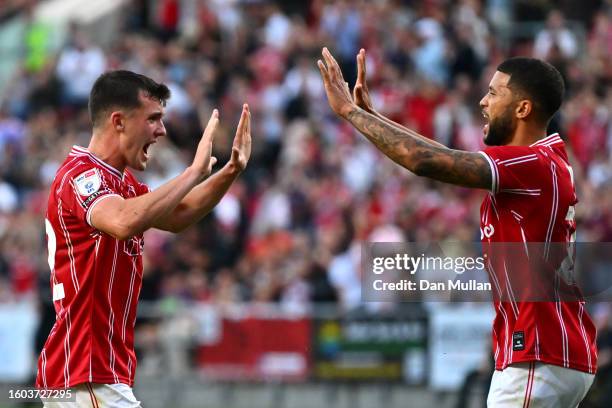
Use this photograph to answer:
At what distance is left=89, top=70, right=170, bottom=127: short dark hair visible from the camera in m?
7.12

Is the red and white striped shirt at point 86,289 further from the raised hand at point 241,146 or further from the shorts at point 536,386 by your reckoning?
the shorts at point 536,386

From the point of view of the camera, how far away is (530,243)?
6.70m

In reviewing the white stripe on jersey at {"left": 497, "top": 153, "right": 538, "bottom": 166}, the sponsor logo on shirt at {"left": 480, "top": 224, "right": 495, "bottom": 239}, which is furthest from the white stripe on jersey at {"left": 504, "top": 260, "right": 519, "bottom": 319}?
the white stripe on jersey at {"left": 497, "top": 153, "right": 538, "bottom": 166}

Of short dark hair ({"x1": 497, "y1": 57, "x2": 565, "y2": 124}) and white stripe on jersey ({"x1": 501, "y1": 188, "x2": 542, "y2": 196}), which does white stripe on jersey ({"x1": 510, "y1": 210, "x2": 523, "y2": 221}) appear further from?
short dark hair ({"x1": 497, "y1": 57, "x2": 565, "y2": 124})

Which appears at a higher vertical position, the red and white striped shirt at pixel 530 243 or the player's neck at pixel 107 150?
the player's neck at pixel 107 150

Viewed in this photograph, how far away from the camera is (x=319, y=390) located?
51.4ft

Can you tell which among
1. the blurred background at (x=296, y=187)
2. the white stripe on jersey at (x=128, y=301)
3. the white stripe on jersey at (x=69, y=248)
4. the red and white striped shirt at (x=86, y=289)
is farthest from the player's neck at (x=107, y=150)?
the blurred background at (x=296, y=187)

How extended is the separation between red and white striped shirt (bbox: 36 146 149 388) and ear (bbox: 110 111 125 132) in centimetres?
25

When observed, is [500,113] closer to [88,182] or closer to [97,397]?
[88,182]

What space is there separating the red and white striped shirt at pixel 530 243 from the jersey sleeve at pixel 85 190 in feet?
6.31

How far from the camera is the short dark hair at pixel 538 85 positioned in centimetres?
689

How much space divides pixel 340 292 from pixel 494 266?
377 inches

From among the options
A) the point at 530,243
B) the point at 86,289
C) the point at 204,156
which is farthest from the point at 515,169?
the point at 86,289

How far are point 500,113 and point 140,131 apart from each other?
1.89 meters
